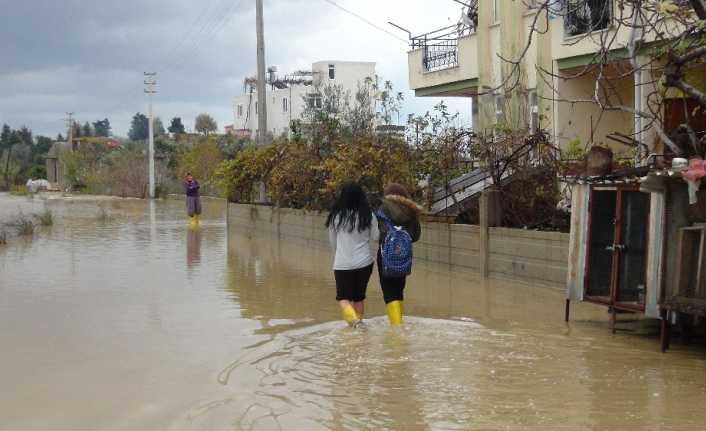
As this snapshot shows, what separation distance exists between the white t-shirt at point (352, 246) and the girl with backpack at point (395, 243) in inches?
5.5

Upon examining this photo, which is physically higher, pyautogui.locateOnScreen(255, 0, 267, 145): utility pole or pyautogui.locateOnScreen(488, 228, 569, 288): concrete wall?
pyautogui.locateOnScreen(255, 0, 267, 145): utility pole

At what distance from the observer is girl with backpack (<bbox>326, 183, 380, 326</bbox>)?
32.2 ft

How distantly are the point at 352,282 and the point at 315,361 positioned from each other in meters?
1.44

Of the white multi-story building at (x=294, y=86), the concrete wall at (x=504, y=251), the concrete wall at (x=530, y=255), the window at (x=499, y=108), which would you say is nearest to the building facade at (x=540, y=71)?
the window at (x=499, y=108)

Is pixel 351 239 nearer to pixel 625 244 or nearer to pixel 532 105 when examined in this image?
pixel 625 244

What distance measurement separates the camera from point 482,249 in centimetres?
1486

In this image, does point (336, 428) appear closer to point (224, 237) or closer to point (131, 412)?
point (131, 412)

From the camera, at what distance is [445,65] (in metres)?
25.2

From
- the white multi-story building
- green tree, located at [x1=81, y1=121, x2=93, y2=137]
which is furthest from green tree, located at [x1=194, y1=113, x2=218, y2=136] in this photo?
green tree, located at [x1=81, y1=121, x2=93, y2=137]

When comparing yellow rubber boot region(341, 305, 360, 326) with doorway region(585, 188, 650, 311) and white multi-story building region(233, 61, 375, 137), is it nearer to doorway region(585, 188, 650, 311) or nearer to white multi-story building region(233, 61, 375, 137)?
doorway region(585, 188, 650, 311)

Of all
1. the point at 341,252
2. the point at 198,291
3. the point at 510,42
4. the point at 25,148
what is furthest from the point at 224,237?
the point at 25,148

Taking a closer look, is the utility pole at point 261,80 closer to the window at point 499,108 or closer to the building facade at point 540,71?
the building facade at point 540,71

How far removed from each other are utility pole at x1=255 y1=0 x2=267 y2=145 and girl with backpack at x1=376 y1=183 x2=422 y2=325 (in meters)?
19.0

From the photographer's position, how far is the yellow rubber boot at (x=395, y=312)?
10.1m
